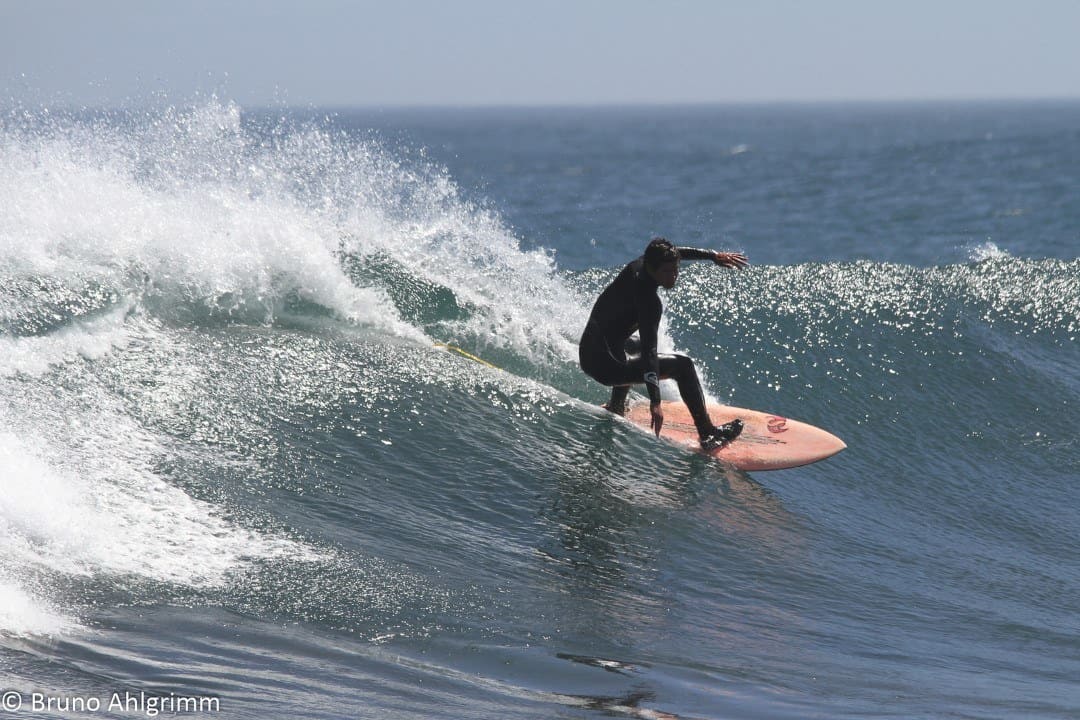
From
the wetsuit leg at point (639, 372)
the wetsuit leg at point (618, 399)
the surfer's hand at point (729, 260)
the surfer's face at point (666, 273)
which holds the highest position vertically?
the surfer's hand at point (729, 260)

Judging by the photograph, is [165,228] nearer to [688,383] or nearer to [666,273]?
[666,273]

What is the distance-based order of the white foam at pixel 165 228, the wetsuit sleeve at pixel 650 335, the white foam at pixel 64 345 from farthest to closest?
the white foam at pixel 165 228 → the wetsuit sleeve at pixel 650 335 → the white foam at pixel 64 345

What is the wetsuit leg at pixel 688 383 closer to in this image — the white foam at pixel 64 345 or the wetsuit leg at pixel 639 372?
the wetsuit leg at pixel 639 372

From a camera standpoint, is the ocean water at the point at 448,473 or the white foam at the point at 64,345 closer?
the ocean water at the point at 448,473

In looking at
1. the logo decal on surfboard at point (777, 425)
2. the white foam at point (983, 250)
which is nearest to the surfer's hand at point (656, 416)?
the logo decal on surfboard at point (777, 425)

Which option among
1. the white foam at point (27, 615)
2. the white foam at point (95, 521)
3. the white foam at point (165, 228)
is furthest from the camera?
the white foam at point (165, 228)

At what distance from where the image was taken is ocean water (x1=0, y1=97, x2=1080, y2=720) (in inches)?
185

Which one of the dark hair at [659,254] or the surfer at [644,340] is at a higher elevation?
the dark hair at [659,254]

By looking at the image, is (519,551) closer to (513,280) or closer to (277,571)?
(277,571)

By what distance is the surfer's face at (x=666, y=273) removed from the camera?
24.2ft

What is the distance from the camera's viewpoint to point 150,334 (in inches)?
317

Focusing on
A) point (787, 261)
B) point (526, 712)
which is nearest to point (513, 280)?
point (526, 712)

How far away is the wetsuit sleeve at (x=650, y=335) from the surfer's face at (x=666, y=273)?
116 mm

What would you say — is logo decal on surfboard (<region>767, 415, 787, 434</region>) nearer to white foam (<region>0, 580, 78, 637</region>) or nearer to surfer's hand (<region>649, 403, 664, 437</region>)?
surfer's hand (<region>649, 403, 664, 437</region>)
